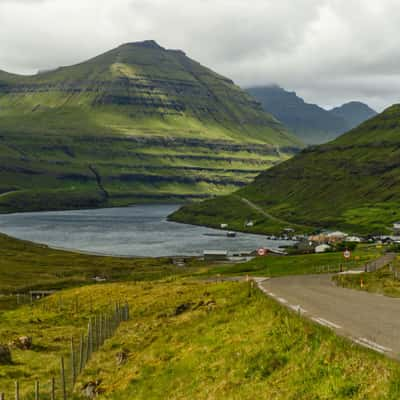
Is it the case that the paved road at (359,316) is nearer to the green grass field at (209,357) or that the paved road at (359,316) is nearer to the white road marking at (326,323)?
the white road marking at (326,323)

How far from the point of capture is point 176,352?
30.9 meters

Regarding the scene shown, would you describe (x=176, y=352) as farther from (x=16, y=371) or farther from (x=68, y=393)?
(x=16, y=371)

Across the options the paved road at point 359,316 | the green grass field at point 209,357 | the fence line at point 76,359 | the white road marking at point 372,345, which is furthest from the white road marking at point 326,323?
the fence line at point 76,359

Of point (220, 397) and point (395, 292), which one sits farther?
point (395, 292)

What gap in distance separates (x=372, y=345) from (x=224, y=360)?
638cm

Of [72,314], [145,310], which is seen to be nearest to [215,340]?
[145,310]

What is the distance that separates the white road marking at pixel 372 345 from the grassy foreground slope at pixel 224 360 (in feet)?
2.80

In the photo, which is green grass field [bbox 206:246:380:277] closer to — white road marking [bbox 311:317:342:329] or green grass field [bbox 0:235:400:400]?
green grass field [bbox 0:235:400:400]

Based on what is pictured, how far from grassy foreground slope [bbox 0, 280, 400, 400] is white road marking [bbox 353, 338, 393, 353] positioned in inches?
33.6

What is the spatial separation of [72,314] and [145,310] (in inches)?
397

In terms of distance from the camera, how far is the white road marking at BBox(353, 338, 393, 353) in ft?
67.3

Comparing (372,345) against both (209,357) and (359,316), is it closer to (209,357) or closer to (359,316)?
(209,357)

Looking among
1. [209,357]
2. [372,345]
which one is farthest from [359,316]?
[372,345]

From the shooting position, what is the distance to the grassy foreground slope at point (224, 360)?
17.9 metres
